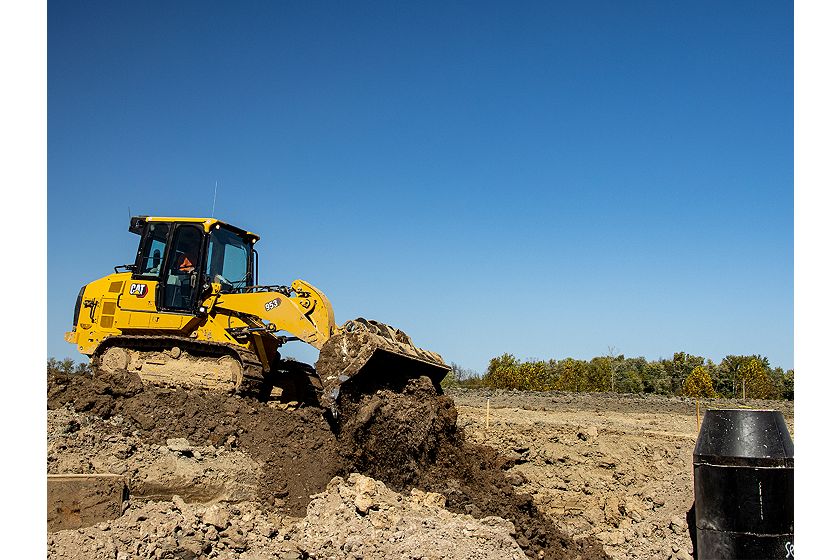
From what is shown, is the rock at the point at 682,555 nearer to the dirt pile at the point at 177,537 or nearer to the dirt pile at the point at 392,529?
the dirt pile at the point at 392,529

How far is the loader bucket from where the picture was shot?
30.6ft

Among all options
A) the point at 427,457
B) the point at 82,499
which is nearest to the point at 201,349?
the point at 82,499

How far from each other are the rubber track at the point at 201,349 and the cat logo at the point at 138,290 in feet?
2.67

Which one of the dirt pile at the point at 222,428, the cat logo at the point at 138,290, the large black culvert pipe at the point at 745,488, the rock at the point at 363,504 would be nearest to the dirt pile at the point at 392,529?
the rock at the point at 363,504

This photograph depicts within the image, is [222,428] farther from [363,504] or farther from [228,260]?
[228,260]

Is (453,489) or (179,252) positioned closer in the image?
(453,489)

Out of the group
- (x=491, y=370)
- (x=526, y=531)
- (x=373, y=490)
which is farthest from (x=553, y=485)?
(x=491, y=370)

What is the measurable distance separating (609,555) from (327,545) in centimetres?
381

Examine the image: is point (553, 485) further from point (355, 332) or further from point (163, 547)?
point (163, 547)

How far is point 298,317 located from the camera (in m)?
11.0

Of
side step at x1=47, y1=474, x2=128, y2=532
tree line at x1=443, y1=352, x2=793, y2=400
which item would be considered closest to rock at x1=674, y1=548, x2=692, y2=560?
side step at x1=47, y1=474, x2=128, y2=532

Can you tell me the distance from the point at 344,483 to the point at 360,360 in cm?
158

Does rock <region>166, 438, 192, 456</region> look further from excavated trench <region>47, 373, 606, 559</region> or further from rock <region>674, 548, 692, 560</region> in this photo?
rock <region>674, 548, 692, 560</region>

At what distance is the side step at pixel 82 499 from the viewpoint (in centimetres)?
744
